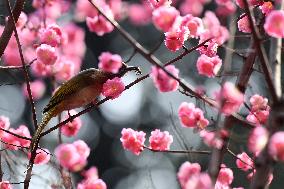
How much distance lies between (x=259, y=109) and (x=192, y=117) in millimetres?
434

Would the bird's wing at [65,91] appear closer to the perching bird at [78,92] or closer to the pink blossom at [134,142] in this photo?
the perching bird at [78,92]

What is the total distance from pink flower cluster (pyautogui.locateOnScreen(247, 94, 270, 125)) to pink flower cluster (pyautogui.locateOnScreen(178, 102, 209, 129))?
1.05ft

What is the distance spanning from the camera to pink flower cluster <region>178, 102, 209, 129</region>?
357 cm

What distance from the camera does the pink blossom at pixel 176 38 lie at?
3.45 meters

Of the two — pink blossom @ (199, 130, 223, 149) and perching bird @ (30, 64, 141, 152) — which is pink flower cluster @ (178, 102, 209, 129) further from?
pink blossom @ (199, 130, 223, 149)

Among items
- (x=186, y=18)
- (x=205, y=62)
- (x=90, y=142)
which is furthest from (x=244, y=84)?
(x=90, y=142)

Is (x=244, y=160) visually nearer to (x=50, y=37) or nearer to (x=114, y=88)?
(x=114, y=88)

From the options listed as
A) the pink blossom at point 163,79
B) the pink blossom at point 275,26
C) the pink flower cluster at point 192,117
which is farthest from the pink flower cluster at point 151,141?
the pink blossom at point 275,26

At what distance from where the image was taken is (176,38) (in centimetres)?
344

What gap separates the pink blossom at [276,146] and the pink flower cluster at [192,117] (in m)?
1.31

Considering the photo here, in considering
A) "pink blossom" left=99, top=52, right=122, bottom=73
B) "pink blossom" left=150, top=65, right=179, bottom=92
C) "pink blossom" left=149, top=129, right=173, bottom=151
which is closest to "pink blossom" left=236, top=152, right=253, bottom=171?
"pink blossom" left=149, top=129, right=173, bottom=151

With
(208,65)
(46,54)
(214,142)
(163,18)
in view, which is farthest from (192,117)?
(214,142)

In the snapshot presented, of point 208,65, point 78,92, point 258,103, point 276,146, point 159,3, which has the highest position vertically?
point 78,92

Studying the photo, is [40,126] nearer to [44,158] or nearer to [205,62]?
[44,158]
